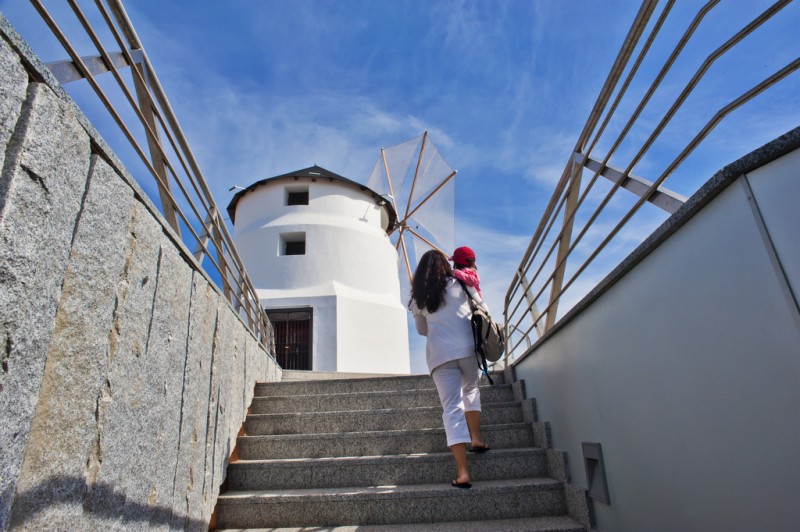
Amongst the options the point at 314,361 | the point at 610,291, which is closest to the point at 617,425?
the point at 610,291

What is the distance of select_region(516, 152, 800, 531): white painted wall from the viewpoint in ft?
3.63

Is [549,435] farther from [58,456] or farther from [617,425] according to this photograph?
[58,456]

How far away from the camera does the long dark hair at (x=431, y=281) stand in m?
2.99

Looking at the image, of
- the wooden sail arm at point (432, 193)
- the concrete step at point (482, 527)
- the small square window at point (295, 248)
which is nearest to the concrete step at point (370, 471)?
the concrete step at point (482, 527)

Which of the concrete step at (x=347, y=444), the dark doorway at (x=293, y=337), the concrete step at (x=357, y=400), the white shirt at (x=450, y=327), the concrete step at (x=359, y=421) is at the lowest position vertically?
the concrete step at (x=347, y=444)

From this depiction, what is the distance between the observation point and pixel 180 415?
1979mm

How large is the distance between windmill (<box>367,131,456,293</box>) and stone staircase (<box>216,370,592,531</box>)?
8708 millimetres

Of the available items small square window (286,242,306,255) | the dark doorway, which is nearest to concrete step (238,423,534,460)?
the dark doorway

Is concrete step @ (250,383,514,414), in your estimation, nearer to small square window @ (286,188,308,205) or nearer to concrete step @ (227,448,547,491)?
concrete step @ (227,448,547,491)

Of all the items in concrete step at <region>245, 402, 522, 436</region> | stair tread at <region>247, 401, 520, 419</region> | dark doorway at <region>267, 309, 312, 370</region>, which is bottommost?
concrete step at <region>245, 402, 522, 436</region>

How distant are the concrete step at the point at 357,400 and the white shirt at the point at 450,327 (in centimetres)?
79

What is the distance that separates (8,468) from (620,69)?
2382 millimetres

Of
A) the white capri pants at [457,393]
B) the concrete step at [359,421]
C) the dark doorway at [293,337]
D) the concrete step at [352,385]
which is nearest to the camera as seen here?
the white capri pants at [457,393]

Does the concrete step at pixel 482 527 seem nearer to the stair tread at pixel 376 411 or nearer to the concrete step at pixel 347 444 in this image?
the concrete step at pixel 347 444
